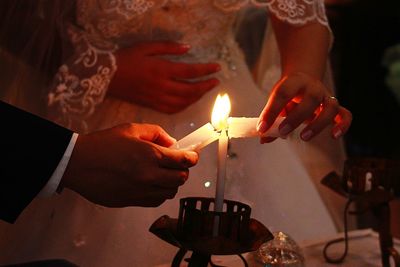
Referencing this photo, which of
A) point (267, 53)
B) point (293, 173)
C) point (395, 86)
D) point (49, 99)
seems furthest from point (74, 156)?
point (395, 86)

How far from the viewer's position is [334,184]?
656mm

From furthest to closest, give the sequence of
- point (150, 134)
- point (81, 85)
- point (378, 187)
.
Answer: point (81, 85)
point (378, 187)
point (150, 134)

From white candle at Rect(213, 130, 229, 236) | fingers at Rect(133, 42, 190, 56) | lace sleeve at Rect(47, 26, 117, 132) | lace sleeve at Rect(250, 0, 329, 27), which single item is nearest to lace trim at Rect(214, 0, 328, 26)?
lace sleeve at Rect(250, 0, 329, 27)

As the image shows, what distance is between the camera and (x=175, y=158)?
42cm

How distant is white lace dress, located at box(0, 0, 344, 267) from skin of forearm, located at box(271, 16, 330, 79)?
0.9 inches

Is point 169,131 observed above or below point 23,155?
A: below

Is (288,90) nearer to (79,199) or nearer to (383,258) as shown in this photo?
(383,258)

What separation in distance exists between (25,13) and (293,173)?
1.73 ft

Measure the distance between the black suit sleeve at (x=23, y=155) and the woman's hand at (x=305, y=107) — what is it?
0.21 metres

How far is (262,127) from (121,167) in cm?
→ 14

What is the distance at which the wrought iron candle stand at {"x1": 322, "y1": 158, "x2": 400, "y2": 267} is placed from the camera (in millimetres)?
597

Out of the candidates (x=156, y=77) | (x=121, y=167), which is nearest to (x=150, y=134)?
(x=121, y=167)

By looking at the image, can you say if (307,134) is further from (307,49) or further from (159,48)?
(159,48)

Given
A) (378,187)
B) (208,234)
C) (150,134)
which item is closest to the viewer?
(208,234)
